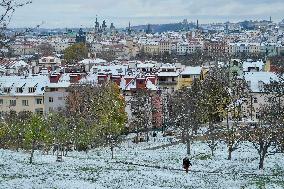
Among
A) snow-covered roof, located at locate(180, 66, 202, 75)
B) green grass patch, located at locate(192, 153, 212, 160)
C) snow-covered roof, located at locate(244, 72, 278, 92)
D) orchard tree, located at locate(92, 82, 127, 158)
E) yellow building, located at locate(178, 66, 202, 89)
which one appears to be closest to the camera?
green grass patch, located at locate(192, 153, 212, 160)

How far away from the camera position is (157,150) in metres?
48.1

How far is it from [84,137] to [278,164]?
1583 centimetres

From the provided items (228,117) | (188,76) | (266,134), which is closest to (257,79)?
(188,76)

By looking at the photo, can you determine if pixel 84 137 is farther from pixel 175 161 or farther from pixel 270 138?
pixel 270 138

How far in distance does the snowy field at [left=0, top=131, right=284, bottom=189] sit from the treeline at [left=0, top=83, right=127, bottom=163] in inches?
102

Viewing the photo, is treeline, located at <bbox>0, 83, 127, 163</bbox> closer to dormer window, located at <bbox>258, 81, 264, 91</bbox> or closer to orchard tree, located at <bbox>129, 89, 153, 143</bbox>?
orchard tree, located at <bbox>129, 89, 153, 143</bbox>

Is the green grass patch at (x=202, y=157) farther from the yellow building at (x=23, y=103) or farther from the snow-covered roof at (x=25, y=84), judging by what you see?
the snow-covered roof at (x=25, y=84)

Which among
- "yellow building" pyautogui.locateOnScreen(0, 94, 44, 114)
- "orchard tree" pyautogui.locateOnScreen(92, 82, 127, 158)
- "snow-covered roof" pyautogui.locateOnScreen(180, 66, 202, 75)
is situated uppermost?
"snow-covered roof" pyautogui.locateOnScreen(180, 66, 202, 75)

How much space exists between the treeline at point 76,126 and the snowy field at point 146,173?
8.54 feet

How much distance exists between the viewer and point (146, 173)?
3080 cm

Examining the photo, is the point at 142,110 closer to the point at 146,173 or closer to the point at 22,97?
the point at 22,97

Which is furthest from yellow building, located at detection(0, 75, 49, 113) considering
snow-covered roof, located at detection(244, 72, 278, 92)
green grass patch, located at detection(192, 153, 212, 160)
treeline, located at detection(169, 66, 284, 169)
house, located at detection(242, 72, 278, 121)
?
green grass patch, located at detection(192, 153, 212, 160)

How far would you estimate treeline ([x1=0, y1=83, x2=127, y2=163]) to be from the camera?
124 ft

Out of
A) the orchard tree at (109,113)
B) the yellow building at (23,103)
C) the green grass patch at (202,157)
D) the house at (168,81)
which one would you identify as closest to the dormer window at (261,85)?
the house at (168,81)
